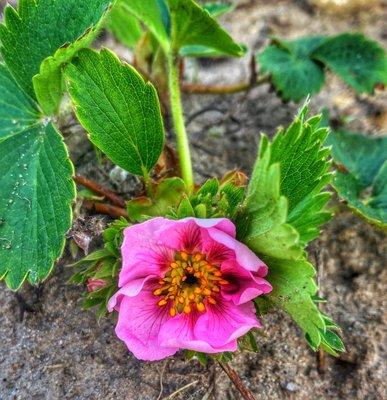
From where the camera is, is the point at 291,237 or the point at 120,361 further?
the point at 120,361

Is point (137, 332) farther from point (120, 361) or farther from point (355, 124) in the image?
point (355, 124)

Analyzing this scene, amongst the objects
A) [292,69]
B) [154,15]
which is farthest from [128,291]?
[292,69]

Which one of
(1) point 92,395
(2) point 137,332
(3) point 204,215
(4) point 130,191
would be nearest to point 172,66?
(4) point 130,191

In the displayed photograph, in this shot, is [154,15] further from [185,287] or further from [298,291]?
[298,291]

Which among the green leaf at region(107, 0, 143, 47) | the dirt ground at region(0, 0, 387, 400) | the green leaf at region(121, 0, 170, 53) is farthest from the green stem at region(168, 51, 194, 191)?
the green leaf at region(107, 0, 143, 47)

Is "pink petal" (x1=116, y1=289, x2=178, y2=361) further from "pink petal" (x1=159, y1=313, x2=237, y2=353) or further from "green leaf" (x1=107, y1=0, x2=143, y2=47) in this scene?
"green leaf" (x1=107, y1=0, x2=143, y2=47)

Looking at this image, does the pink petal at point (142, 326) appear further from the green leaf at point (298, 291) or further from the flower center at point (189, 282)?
the green leaf at point (298, 291)
